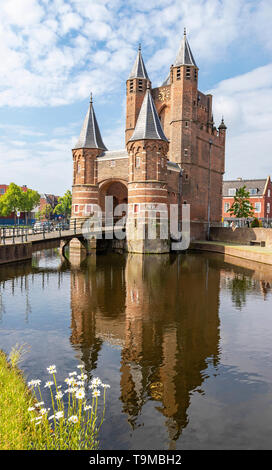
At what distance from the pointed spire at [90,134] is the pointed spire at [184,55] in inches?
412

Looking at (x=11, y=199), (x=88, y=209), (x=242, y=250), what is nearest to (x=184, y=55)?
(x=88, y=209)

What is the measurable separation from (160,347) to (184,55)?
116 feet

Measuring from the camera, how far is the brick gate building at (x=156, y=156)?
30062mm

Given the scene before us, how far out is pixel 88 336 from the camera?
31.3ft

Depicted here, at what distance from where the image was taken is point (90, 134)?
115 feet

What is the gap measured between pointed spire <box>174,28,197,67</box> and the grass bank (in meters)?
37.0

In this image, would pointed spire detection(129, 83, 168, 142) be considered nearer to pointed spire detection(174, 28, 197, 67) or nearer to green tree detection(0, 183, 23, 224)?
pointed spire detection(174, 28, 197, 67)

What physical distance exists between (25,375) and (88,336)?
269cm

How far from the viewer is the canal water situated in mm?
5539

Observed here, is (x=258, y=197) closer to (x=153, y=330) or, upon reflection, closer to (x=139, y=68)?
(x=139, y=68)

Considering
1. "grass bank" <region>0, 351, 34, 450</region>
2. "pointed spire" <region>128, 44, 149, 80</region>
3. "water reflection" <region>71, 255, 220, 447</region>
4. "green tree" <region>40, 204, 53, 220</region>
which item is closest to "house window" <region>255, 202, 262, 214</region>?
"pointed spire" <region>128, 44, 149, 80</region>

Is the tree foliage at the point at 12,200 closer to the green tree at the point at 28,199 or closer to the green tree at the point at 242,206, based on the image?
the green tree at the point at 28,199

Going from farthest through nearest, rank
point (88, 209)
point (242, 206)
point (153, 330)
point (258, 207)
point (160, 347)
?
point (258, 207), point (242, 206), point (88, 209), point (153, 330), point (160, 347)
